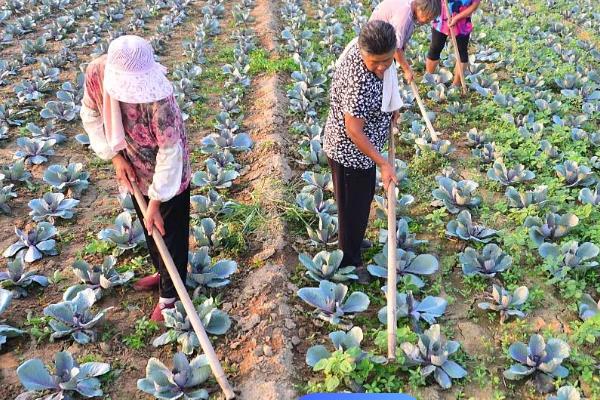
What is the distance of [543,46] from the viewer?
342 inches

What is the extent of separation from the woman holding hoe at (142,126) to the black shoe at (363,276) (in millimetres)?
1511

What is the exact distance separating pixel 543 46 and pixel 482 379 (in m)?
6.98

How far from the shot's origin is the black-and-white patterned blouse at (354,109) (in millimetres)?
3211

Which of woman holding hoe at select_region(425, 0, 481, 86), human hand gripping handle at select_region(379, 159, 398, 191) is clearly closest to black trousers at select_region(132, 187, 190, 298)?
human hand gripping handle at select_region(379, 159, 398, 191)

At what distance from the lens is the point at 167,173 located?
2.99 m

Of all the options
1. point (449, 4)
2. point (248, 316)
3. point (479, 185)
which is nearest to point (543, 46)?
point (449, 4)

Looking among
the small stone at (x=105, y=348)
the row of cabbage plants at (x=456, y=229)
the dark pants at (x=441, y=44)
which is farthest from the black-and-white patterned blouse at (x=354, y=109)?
the dark pants at (x=441, y=44)

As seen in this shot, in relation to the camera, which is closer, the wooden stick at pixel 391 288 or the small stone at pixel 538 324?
the wooden stick at pixel 391 288

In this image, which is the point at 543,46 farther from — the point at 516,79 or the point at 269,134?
the point at 269,134

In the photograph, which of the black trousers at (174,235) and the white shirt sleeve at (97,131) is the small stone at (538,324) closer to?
the black trousers at (174,235)

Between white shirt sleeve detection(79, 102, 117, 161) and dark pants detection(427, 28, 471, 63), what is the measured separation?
16.4ft

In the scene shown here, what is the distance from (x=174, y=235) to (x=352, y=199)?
4.13 feet

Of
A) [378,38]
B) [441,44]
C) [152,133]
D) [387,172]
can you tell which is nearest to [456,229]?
[387,172]

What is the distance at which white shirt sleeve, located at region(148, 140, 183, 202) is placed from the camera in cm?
296
